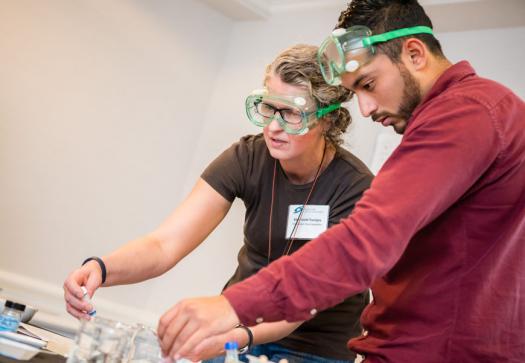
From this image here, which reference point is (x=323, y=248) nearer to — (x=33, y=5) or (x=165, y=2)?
(x=33, y=5)

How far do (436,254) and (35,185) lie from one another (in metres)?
2.77

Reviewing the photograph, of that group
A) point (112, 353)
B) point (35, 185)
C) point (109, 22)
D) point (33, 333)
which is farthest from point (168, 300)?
point (112, 353)

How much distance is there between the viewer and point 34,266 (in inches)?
136

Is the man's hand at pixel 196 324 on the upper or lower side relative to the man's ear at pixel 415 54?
lower

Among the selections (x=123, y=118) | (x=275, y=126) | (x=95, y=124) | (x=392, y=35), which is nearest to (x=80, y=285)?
(x=275, y=126)

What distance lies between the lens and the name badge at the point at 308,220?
192 centimetres

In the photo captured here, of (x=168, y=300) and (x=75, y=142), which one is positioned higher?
(x=75, y=142)

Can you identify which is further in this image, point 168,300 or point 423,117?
point 168,300

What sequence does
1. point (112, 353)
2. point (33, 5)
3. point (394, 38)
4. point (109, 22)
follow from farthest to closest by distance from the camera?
point (109, 22), point (33, 5), point (394, 38), point (112, 353)

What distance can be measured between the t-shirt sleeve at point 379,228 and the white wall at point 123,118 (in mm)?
2211

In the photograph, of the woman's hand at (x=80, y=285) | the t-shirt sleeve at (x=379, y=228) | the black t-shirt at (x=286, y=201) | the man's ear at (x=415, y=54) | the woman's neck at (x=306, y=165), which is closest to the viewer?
the t-shirt sleeve at (x=379, y=228)

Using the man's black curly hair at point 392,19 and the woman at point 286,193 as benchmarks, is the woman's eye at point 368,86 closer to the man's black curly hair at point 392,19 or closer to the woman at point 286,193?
the man's black curly hair at point 392,19

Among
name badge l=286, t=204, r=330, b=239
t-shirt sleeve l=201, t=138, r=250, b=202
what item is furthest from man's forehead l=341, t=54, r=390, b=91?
t-shirt sleeve l=201, t=138, r=250, b=202

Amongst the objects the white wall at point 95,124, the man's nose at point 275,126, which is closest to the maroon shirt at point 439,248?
the man's nose at point 275,126
